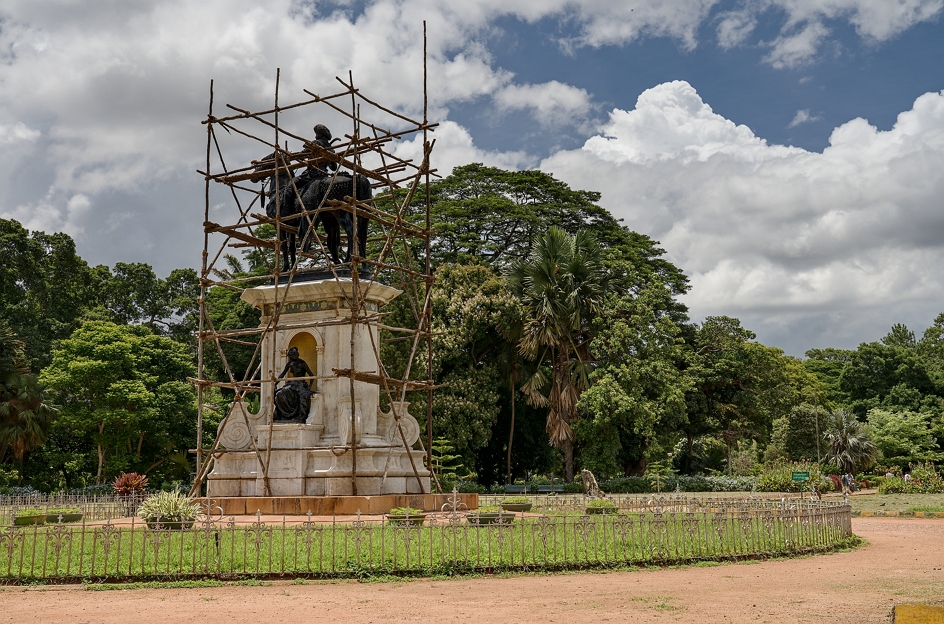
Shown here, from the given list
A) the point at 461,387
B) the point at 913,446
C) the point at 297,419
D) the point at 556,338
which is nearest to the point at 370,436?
the point at 297,419

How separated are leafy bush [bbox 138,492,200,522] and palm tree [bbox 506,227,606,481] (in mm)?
24233

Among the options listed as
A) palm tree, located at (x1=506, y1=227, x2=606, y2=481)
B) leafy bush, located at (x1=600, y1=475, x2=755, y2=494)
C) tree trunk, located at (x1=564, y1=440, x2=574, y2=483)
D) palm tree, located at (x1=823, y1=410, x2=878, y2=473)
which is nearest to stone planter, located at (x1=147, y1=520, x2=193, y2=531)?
palm tree, located at (x1=506, y1=227, x2=606, y2=481)

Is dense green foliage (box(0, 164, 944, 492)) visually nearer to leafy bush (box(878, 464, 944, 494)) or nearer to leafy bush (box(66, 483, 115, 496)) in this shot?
leafy bush (box(66, 483, 115, 496))

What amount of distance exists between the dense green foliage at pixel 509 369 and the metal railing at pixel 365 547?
19.1m

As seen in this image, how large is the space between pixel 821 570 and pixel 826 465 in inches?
1299

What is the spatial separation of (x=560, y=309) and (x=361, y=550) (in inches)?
1038

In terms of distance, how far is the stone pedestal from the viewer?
19.2 metres

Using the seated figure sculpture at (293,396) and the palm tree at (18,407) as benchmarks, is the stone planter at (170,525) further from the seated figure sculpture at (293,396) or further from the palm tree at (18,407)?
the palm tree at (18,407)

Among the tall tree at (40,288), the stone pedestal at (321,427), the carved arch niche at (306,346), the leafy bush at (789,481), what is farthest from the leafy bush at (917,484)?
the tall tree at (40,288)

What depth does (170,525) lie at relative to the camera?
1358 centimetres

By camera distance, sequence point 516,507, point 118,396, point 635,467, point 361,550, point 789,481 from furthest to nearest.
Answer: point 635,467
point 118,396
point 789,481
point 516,507
point 361,550

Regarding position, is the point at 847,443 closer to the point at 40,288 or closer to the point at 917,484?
the point at 917,484

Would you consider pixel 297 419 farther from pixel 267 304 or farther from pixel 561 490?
pixel 561 490

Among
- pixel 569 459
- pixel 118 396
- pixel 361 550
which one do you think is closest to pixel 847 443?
pixel 569 459
